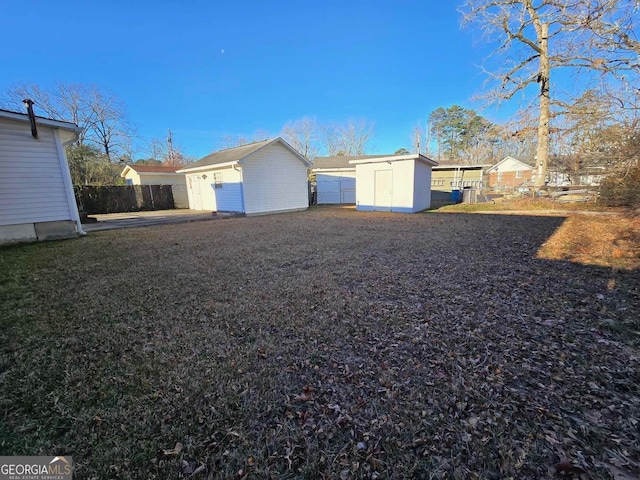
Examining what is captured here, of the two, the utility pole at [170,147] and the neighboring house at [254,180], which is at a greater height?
the utility pole at [170,147]

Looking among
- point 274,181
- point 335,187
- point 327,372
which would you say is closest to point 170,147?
point 335,187

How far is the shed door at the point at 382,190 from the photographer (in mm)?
14227

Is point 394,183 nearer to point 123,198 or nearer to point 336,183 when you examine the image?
point 336,183

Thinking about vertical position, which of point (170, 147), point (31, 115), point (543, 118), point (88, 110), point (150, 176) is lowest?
point (150, 176)

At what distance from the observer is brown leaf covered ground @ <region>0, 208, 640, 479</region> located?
150cm

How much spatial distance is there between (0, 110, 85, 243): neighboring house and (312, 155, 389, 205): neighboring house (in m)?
15.6

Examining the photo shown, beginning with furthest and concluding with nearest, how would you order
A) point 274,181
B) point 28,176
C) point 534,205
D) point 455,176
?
point 455,176, point 274,181, point 534,205, point 28,176

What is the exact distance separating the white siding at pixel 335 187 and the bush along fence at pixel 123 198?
36.7 feet

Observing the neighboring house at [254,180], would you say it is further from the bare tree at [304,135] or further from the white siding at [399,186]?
the bare tree at [304,135]

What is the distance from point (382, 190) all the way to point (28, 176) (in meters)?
13.5

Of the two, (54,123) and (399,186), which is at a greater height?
(54,123)

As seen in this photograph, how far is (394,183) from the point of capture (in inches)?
551

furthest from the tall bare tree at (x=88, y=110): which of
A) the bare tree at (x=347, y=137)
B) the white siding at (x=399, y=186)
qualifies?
the bare tree at (x=347, y=137)

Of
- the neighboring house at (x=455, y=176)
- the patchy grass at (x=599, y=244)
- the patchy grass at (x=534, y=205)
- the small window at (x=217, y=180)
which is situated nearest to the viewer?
the patchy grass at (x=599, y=244)
